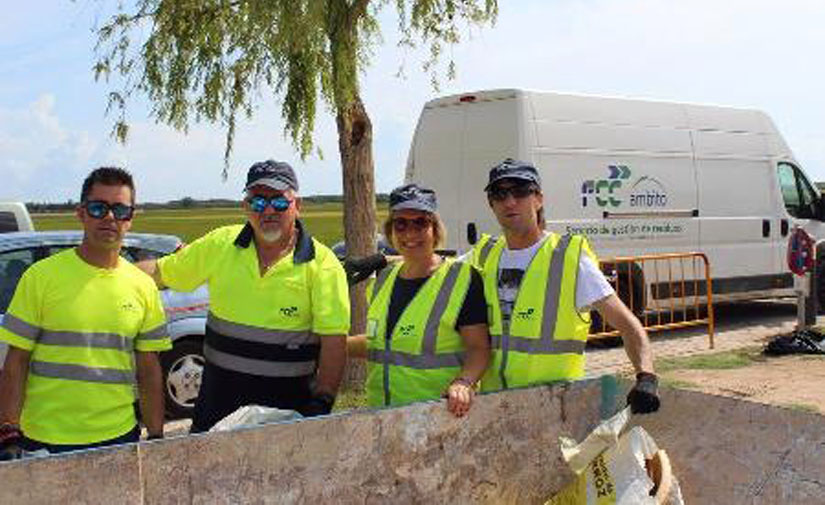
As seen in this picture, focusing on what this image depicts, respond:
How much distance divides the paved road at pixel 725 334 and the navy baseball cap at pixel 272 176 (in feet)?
19.0

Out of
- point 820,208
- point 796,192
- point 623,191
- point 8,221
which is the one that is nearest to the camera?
point 623,191

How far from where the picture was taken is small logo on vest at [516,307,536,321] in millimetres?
3686

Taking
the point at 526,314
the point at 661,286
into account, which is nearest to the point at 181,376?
the point at 526,314

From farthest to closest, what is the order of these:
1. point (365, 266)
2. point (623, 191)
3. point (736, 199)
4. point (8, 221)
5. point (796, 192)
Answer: point (796, 192) < point (736, 199) < point (8, 221) < point (623, 191) < point (365, 266)

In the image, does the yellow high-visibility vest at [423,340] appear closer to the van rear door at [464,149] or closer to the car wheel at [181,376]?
the car wheel at [181,376]

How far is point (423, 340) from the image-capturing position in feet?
12.0

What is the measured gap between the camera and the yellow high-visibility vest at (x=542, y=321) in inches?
144

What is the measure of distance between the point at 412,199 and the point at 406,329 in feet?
1.58

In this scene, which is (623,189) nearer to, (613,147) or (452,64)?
(613,147)

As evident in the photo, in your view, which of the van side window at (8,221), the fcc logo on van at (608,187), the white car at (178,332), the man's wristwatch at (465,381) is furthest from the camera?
the van side window at (8,221)

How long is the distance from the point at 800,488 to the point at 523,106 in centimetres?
723

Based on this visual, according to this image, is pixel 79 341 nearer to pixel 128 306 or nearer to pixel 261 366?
pixel 128 306

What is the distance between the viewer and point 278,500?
3340 mm

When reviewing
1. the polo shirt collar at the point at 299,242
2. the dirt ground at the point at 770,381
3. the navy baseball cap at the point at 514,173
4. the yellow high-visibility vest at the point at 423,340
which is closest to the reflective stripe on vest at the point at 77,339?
the polo shirt collar at the point at 299,242
